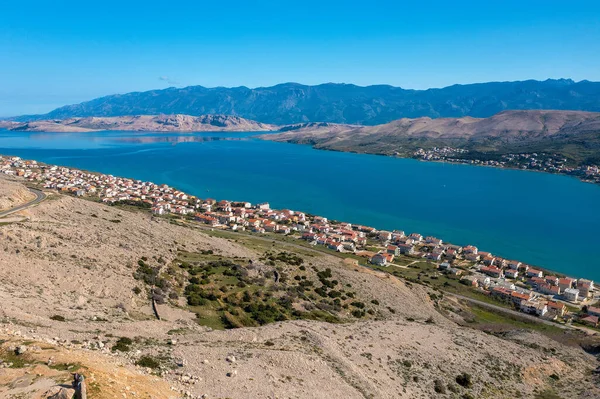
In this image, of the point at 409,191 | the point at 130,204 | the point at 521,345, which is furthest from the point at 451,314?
the point at 409,191

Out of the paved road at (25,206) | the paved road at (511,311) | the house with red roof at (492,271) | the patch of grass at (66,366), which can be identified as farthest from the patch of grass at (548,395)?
the paved road at (25,206)

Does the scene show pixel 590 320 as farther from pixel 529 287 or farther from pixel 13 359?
pixel 13 359

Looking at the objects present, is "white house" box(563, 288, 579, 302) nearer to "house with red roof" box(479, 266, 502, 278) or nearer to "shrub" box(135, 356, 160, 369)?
"house with red roof" box(479, 266, 502, 278)

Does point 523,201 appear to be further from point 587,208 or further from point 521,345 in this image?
point 521,345

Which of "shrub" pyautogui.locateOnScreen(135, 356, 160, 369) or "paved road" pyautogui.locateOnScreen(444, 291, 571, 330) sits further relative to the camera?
"paved road" pyautogui.locateOnScreen(444, 291, 571, 330)

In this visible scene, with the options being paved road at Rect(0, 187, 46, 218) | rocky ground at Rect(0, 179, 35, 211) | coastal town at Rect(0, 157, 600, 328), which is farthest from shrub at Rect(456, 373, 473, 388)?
rocky ground at Rect(0, 179, 35, 211)
